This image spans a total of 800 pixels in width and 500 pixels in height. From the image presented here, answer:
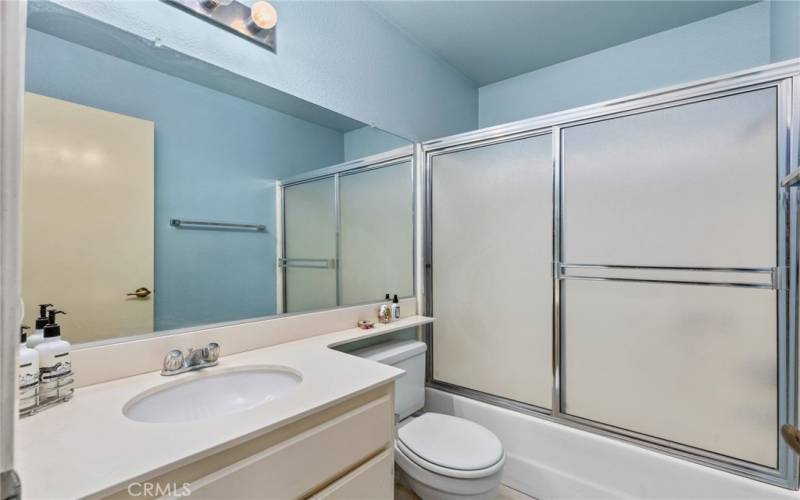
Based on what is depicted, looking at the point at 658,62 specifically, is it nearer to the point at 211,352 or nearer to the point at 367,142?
the point at 367,142

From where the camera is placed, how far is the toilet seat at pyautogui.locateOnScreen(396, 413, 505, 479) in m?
1.26

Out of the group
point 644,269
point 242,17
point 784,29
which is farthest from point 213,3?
point 784,29

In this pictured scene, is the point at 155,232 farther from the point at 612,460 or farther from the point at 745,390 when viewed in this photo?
the point at 745,390

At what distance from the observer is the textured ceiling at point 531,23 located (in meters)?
1.82

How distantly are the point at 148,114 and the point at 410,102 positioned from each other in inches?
55.4

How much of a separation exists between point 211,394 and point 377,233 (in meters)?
1.18

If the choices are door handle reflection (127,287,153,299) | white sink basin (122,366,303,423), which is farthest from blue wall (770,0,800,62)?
door handle reflection (127,287,153,299)

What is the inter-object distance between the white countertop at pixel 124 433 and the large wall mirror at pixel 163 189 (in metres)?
0.25

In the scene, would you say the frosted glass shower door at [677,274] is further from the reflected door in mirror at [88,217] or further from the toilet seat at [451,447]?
the reflected door in mirror at [88,217]

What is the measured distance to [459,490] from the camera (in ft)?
4.09

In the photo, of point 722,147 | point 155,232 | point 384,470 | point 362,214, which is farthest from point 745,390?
point 155,232

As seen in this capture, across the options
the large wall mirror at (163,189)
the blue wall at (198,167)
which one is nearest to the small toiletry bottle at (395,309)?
the large wall mirror at (163,189)

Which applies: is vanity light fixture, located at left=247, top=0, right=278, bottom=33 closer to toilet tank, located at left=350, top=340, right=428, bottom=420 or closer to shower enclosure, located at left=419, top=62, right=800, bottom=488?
shower enclosure, located at left=419, top=62, right=800, bottom=488

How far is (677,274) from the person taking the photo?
4.70 feet
